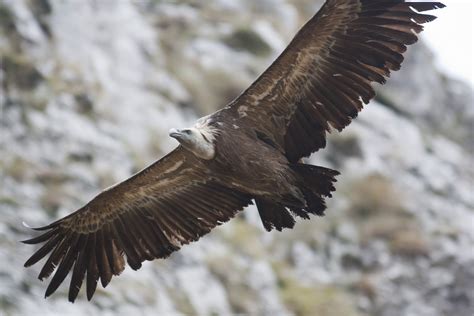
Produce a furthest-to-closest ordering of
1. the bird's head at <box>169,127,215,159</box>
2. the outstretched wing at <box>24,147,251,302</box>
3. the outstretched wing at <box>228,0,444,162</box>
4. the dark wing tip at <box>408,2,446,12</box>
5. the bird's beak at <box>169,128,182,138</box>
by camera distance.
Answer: the outstretched wing at <box>24,147,251,302</box> → the outstretched wing at <box>228,0,444,162</box> → the bird's head at <box>169,127,215,159</box> → the bird's beak at <box>169,128,182,138</box> → the dark wing tip at <box>408,2,446,12</box>

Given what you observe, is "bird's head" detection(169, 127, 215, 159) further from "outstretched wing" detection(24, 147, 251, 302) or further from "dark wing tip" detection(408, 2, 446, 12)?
"dark wing tip" detection(408, 2, 446, 12)

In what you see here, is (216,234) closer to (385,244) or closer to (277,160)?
(385,244)

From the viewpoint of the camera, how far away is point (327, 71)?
1308cm

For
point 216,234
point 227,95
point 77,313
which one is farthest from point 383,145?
point 77,313

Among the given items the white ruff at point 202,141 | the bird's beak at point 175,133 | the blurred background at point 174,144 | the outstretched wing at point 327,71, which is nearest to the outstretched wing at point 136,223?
the white ruff at point 202,141

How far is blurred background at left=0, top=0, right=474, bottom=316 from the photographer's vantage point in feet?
82.1

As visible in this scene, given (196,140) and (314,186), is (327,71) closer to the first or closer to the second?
(314,186)

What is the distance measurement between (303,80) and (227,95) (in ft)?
65.0

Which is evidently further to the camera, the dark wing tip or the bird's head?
the bird's head

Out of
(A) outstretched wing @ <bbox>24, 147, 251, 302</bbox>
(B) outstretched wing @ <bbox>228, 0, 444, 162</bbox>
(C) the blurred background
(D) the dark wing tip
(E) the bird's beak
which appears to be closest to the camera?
(D) the dark wing tip

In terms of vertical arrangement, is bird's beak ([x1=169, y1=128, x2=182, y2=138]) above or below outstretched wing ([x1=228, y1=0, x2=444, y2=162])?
below

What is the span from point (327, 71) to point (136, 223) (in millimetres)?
3388

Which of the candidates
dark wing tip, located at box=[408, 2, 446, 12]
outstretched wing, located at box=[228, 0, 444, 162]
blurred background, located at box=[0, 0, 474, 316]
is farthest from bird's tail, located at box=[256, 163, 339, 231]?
blurred background, located at box=[0, 0, 474, 316]

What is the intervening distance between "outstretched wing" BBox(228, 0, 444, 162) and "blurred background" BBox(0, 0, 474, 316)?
9.13 m
